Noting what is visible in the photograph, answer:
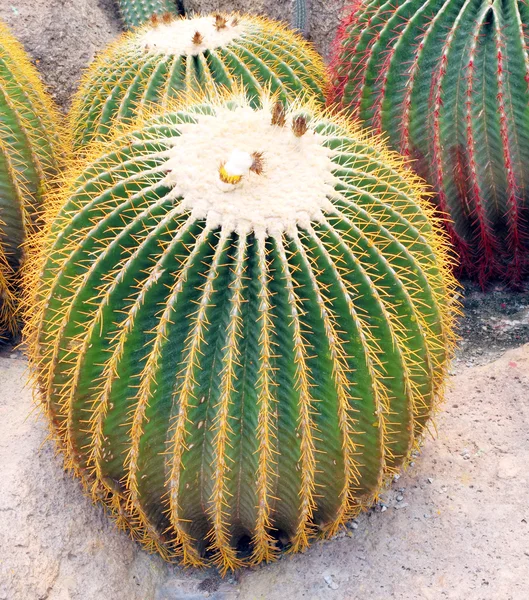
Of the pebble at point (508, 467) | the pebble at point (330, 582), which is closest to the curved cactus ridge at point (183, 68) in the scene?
the pebble at point (508, 467)

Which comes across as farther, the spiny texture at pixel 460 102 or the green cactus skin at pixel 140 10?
the green cactus skin at pixel 140 10

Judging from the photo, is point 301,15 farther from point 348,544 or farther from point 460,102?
point 348,544

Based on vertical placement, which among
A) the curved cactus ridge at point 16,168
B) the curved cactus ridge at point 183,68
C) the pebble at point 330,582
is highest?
the curved cactus ridge at point 183,68

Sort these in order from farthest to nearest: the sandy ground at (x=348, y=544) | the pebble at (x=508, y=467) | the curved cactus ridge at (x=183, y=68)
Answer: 1. the curved cactus ridge at (x=183, y=68)
2. the pebble at (x=508, y=467)
3. the sandy ground at (x=348, y=544)

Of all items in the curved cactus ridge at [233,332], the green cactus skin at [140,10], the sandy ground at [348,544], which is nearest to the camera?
the curved cactus ridge at [233,332]

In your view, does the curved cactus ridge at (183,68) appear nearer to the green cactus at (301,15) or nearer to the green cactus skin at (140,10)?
the green cactus at (301,15)

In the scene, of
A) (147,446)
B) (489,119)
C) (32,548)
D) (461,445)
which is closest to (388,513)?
(461,445)

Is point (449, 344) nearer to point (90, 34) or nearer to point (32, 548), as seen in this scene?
point (32, 548)

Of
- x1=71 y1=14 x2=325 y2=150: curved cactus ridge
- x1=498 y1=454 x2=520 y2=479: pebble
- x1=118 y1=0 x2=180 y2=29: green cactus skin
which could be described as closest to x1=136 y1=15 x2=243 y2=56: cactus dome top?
x1=71 y1=14 x2=325 y2=150: curved cactus ridge
